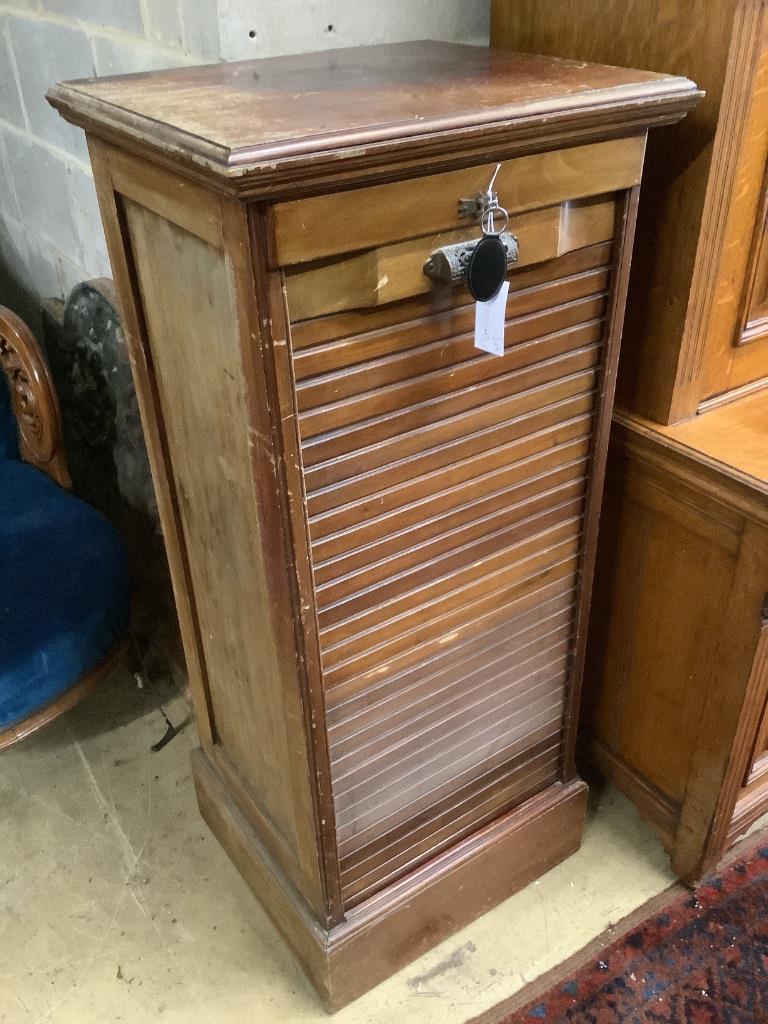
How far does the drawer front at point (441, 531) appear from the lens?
876mm

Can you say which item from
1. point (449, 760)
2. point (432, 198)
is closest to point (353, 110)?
point (432, 198)

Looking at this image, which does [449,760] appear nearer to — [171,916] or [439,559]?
[439,559]

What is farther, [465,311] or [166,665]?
[166,665]

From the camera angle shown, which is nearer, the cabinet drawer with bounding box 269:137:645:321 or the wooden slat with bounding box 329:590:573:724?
the cabinet drawer with bounding box 269:137:645:321

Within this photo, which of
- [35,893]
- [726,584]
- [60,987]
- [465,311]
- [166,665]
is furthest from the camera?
[166,665]

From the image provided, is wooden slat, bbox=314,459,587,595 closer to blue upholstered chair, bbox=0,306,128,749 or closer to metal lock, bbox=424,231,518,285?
metal lock, bbox=424,231,518,285

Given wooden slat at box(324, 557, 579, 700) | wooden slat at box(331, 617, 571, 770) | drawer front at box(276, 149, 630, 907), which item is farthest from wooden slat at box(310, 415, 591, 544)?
wooden slat at box(331, 617, 571, 770)

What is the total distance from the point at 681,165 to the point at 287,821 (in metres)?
0.99

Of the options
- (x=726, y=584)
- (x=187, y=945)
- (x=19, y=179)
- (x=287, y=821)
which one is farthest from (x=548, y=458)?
(x=19, y=179)

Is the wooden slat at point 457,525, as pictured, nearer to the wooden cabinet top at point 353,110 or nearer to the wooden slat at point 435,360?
the wooden slat at point 435,360

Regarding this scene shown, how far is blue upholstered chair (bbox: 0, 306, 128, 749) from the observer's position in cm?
136

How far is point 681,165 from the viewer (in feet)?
3.43

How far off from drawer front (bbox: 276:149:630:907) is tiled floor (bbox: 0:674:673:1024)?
0.20 meters

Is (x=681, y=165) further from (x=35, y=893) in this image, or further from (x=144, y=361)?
(x=35, y=893)
